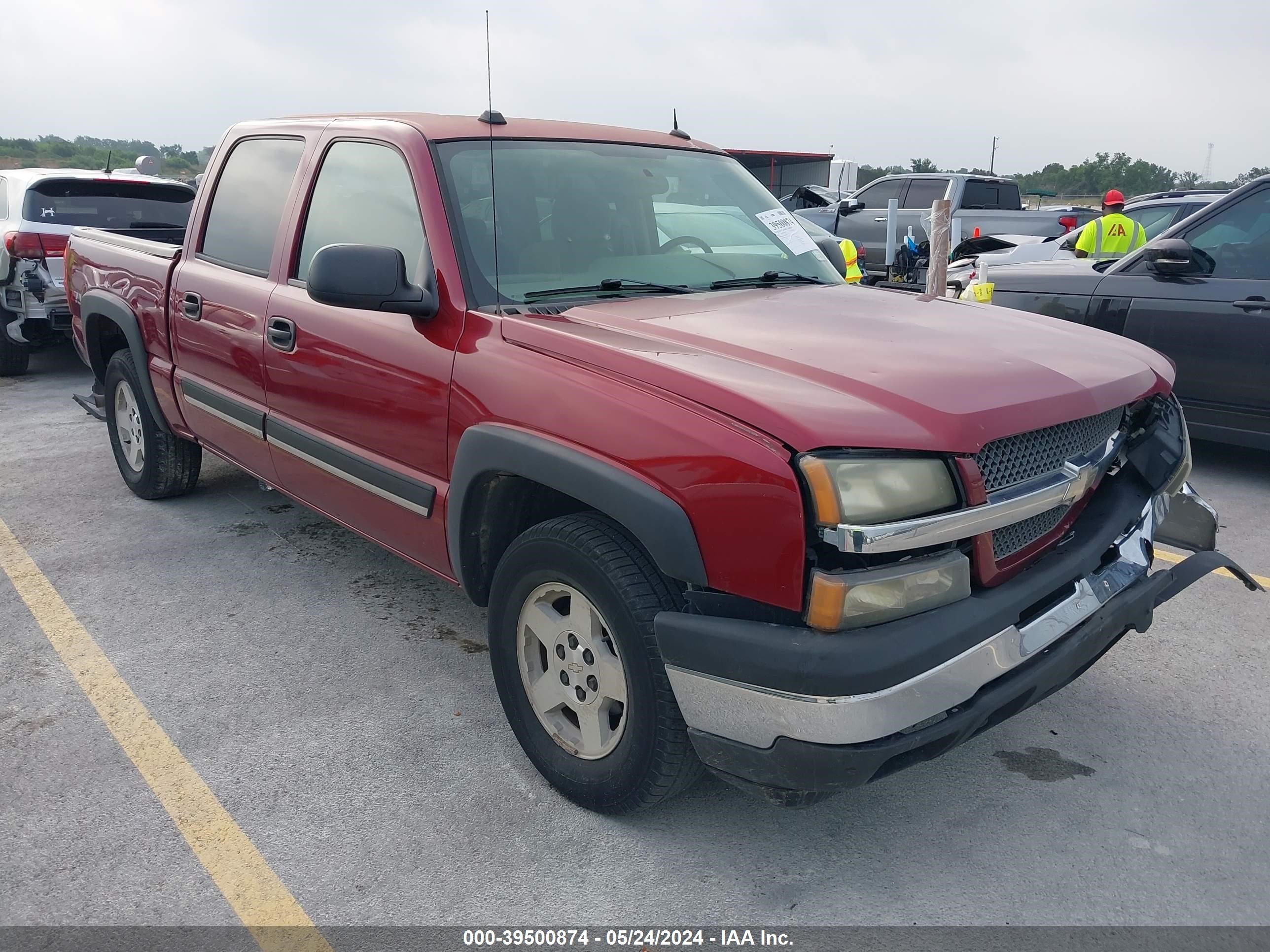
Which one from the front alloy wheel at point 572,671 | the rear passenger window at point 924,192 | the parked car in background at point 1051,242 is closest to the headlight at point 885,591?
the front alloy wheel at point 572,671

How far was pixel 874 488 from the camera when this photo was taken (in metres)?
2.05

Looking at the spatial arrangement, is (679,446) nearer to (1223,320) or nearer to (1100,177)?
(1223,320)

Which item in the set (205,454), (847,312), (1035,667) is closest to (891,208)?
(205,454)

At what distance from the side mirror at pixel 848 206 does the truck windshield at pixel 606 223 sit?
10.5 meters

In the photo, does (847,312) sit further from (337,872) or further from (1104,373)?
(337,872)

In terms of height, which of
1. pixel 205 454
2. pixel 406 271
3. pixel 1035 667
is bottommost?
pixel 205 454

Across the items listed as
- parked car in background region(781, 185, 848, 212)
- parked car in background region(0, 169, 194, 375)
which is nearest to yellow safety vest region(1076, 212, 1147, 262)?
parked car in background region(0, 169, 194, 375)

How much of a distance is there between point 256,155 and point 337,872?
297 cm

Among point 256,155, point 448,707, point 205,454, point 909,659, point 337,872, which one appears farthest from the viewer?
point 205,454

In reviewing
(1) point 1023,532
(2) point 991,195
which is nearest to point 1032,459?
(1) point 1023,532

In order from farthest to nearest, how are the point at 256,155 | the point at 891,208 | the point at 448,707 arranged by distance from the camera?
the point at 891,208
the point at 256,155
the point at 448,707

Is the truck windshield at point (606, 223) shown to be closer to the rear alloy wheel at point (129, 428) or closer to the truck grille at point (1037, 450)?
the truck grille at point (1037, 450)

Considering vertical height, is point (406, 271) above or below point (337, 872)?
above

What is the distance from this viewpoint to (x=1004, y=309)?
3.32 metres
